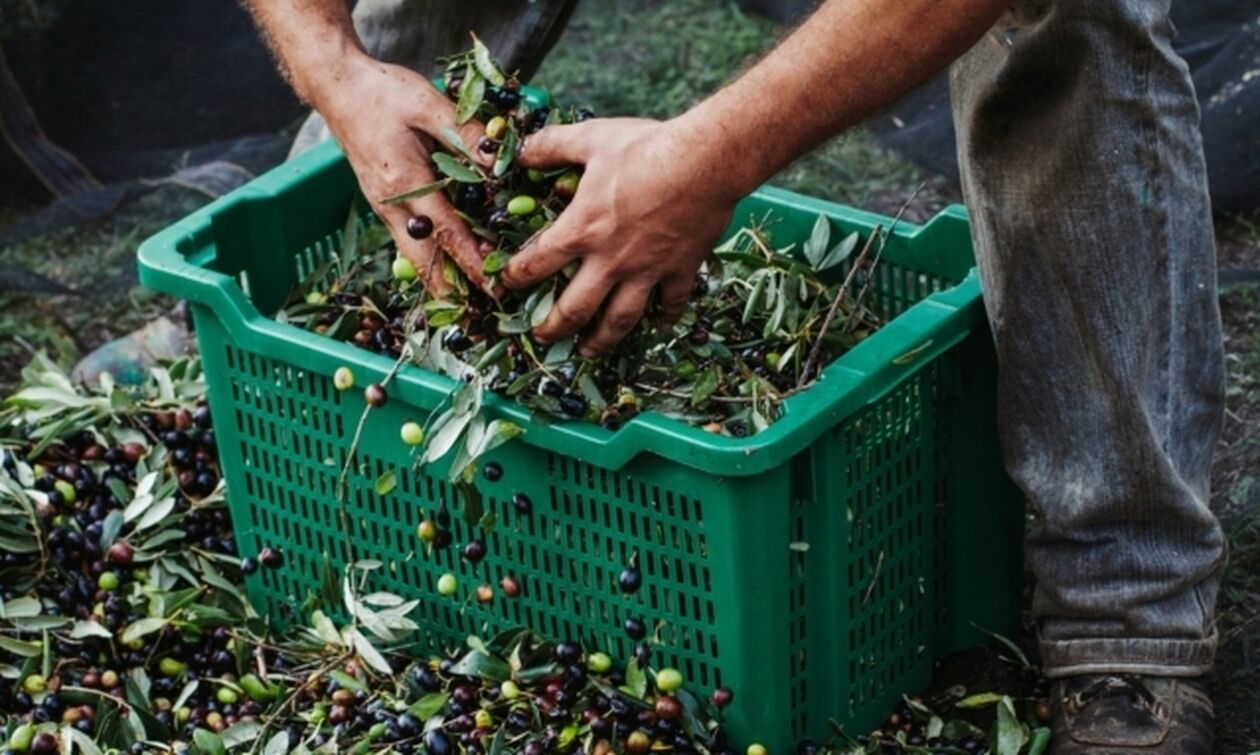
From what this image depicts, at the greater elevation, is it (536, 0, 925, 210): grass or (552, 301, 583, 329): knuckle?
(552, 301, 583, 329): knuckle

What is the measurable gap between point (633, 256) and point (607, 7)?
262 cm

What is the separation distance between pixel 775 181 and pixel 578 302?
1.71 metres

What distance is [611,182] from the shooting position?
1.95m

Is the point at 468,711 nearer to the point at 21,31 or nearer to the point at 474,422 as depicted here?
the point at 474,422

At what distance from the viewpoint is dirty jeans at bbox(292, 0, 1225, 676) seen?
208 cm

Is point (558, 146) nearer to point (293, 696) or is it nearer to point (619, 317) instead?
point (619, 317)

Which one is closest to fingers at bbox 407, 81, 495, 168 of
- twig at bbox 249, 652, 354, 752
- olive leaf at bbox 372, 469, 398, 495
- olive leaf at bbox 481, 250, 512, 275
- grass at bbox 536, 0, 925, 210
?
olive leaf at bbox 481, 250, 512, 275

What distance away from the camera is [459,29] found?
277cm

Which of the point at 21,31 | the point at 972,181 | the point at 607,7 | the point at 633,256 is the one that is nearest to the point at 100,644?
the point at 633,256

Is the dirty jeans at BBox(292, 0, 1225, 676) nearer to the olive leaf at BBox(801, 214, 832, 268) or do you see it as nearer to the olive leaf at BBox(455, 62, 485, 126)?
the olive leaf at BBox(801, 214, 832, 268)

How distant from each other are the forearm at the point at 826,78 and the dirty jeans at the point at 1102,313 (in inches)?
9.0

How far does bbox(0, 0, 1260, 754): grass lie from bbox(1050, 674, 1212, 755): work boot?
0.35 feet

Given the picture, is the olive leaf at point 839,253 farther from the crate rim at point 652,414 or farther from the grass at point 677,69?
the grass at point 677,69

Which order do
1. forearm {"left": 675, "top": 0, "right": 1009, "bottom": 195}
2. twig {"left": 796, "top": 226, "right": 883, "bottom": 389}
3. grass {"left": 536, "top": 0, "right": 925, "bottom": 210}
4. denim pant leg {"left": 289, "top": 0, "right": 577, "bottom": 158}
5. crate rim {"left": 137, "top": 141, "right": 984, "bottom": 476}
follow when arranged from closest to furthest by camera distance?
forearm {"left": 675, "top": 0, "right": 1009, "bottom": 195} < crate rim {"left": 137, "top": 141, "right": 984, "bottom": 476} < twig {"left": 796, "top": 226, "right": 883, "bottom": 389} < denim pant leg {"left": 289, "top": 0, "right": 577, "bottom": 158} < grass {"left": 536, "top": 0, "right": 925, "bottom": 210}
